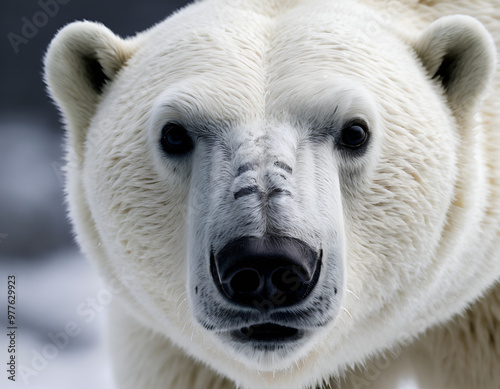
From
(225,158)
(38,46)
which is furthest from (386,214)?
(38,46)

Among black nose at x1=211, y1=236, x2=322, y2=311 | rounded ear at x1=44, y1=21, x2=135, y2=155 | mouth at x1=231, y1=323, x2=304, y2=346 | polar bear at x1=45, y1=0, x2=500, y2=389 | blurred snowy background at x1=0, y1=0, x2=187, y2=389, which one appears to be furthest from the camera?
blurred snowy background at x1=0, y1=0, x2=187, y2=389

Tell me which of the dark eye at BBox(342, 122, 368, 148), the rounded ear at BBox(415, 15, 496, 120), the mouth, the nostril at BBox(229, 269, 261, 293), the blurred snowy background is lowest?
the blurred snowy background

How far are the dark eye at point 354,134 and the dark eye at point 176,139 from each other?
53cm

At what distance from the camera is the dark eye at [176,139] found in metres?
2.40

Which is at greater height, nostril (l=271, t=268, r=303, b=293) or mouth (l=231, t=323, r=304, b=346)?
nostril (l=271, t=268, r=303, b=293)

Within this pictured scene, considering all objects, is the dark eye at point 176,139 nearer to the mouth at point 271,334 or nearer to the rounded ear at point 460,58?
the mouth at point 271,334

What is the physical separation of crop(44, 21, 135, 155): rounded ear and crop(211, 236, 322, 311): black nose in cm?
108

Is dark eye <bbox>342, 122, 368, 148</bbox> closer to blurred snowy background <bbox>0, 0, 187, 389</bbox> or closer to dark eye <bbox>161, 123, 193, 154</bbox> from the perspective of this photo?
dark eye <bbox>161, 123, 193, 154</bbox>

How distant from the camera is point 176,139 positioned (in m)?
2.41

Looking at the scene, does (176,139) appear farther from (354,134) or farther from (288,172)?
(354,134)

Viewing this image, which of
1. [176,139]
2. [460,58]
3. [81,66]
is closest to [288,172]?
[176,139]

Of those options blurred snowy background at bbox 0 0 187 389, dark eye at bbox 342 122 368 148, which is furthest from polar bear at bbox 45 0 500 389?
blurred snowy background at bbox 0 0 187 389

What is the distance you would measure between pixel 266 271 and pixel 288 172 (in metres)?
0.35

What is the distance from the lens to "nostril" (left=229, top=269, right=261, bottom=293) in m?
1.97
